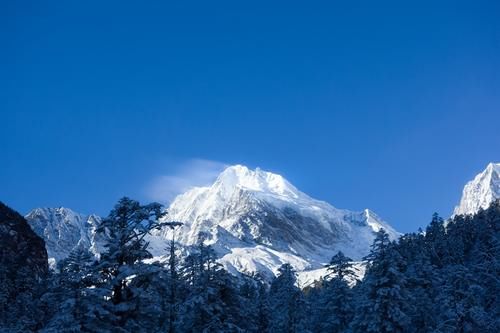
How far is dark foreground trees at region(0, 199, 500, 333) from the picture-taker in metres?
26.5

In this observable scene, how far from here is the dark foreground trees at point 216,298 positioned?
26516mm

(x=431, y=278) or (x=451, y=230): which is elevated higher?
(x=451, y=230)

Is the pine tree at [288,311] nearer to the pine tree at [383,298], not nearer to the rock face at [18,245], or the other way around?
the pine tree at [383,298]

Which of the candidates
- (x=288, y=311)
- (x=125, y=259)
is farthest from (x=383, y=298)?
(x=125, y=259)

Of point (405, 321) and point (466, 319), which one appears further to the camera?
point (466, 319)

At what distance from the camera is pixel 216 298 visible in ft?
122

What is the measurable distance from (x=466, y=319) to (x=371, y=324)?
8.89 metres

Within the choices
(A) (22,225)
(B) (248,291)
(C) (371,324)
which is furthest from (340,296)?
(A) (22,225)

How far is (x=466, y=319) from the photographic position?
42625 millimetres

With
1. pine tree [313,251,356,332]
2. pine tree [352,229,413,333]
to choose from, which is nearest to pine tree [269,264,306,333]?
pine tree [313,251,356,332]

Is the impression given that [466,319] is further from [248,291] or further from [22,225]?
[22,225]

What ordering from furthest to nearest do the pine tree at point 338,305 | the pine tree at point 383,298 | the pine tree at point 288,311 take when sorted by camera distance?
the pine tree at point 288,311
the pine tree at point 338,305
the pine tree at point 383,298

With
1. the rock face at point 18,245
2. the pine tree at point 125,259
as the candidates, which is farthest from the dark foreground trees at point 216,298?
the rock face at point 18,245

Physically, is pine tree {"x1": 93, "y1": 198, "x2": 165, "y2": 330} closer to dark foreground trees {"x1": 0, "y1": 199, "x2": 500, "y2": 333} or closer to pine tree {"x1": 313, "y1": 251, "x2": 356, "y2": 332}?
dark foreground trees {"x1": 0, "y1": 199, "x2": 500, "y2": 333}
